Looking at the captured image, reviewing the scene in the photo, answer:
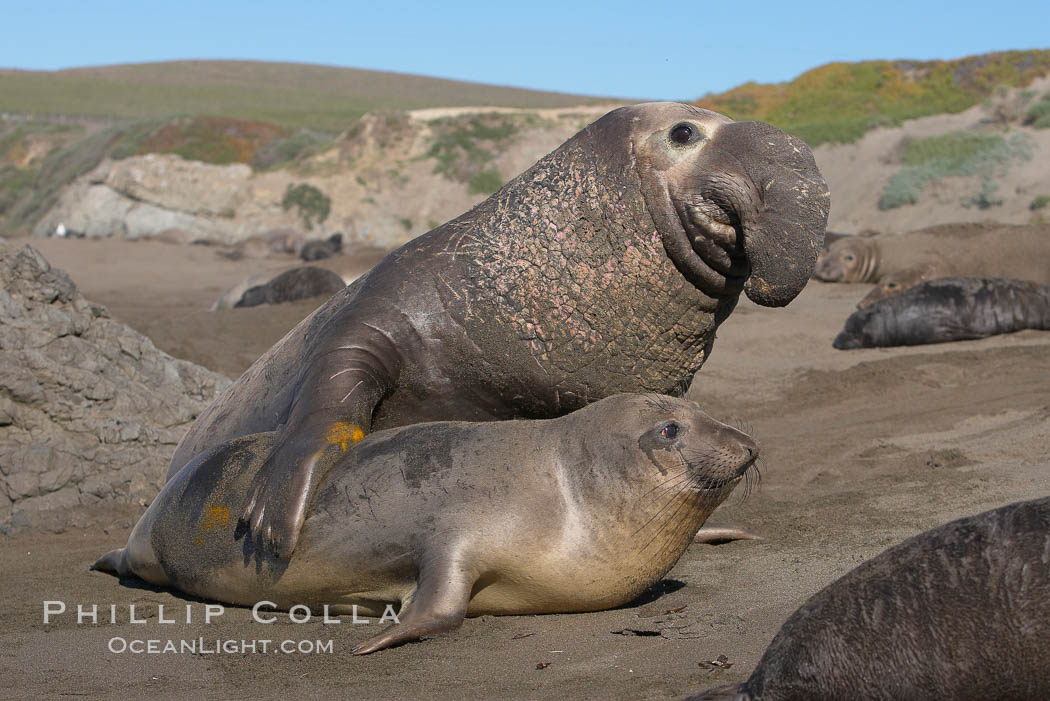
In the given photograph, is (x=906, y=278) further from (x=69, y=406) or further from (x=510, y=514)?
(x=510, y=514)

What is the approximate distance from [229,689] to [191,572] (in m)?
1.31

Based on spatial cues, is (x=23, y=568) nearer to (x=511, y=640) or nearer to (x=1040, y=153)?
(x=511, y=640)

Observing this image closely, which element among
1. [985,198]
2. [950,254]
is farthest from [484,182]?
[950,254]

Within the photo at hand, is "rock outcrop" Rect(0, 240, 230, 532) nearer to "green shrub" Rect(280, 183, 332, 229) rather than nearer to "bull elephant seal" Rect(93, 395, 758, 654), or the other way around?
"bull elephant seal" Rect(93, 395, 758, 654)

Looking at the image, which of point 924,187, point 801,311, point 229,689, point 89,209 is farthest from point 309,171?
point 229,689

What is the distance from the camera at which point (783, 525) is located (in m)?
5.57

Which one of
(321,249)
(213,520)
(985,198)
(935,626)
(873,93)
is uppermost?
(873,93)

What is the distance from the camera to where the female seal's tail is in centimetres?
529

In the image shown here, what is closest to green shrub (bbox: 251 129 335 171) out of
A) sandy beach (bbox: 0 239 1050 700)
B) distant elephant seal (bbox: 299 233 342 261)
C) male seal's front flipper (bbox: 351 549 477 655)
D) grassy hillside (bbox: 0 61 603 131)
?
distant elephant seal (bbox: 299 233 342 261)

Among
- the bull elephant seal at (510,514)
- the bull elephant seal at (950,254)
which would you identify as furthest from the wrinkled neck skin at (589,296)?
the bull elephant seal at (950,254)

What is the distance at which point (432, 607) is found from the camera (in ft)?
13.0

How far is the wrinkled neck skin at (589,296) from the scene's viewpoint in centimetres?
489

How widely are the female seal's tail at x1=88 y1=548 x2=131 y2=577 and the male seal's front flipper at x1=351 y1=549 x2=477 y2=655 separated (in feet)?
5.57

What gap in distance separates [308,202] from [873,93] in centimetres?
1546
